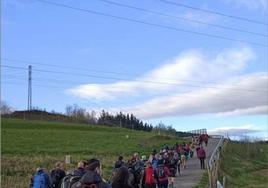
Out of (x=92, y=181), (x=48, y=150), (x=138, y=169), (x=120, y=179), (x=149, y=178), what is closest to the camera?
(x=92, y=181)

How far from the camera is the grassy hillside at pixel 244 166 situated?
1709 inches

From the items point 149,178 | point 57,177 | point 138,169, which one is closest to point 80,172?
point 57,177

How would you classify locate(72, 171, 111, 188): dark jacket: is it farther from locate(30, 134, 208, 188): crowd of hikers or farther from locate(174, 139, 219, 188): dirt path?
locate(174, 139, 219, 188): dirt path

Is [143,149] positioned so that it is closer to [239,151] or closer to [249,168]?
[249,168]

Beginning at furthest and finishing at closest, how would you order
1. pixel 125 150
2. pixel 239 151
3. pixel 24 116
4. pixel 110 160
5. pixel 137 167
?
1. pixel 24 116
2. pixel 239 151
3. pixel 125 150
4. pixel 110 160
5. pixel 137 167

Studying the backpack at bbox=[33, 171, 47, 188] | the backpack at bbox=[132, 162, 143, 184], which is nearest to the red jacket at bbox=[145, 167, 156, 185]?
the backpack at bbox=[132, 162, 143, 184]

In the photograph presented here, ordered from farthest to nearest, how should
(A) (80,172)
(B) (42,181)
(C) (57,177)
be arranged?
(C) (57,177) < (B) (42,181) < (A) (80,172)

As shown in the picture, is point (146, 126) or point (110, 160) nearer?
point (110, 160)

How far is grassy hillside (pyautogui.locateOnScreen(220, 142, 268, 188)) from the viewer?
142 ft

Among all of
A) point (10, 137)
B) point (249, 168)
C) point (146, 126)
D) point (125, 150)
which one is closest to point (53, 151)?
point (125, 150)

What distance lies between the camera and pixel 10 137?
5912 centimetres

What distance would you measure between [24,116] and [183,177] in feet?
237

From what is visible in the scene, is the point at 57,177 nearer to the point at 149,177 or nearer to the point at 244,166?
the point at 149,177

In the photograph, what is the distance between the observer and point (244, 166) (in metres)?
54.7
